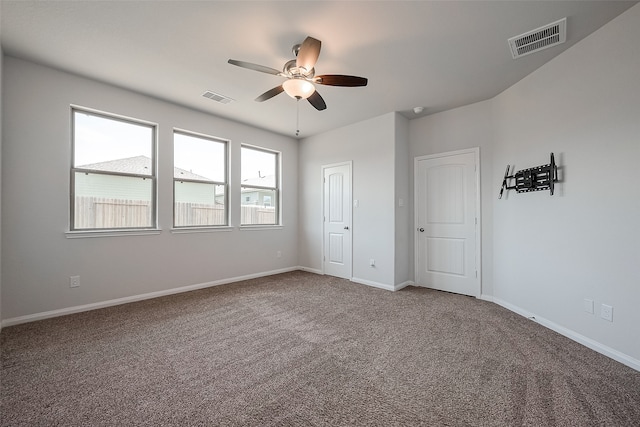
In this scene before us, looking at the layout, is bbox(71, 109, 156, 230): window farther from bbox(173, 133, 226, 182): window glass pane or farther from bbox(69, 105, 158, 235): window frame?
bbox(173, 133, 226, 182): window glass pane

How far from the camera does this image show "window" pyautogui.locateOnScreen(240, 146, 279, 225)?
4.94 meters

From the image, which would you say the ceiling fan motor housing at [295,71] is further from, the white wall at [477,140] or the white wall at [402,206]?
the white wall at [477,140]

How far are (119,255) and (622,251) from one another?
5.28 metres

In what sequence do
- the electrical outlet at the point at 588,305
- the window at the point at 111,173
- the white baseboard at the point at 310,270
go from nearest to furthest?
the electrical outlet at the point at 588,305, the window at the point at 111,173, the white baseboard at the point at 310,270

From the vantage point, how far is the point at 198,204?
4.32m

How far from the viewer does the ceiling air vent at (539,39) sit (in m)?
2.28

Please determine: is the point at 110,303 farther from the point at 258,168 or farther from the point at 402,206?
the point at 402,206

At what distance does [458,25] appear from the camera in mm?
2275

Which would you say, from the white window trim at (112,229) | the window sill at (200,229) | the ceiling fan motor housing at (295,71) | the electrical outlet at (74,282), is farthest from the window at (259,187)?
the ceiling fan motor housing at (295,71)

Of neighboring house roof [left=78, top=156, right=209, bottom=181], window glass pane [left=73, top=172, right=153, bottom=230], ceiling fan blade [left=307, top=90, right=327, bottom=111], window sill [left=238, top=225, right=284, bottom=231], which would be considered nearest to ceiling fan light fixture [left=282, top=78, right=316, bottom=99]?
ceiling fan blade [left=307, top=90, right=327, bottom=111]

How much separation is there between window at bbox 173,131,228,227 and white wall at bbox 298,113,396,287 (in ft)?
5.85

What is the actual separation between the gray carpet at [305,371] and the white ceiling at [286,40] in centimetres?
282

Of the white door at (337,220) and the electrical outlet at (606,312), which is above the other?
the white door at (337,220)

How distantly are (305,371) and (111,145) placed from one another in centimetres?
371
